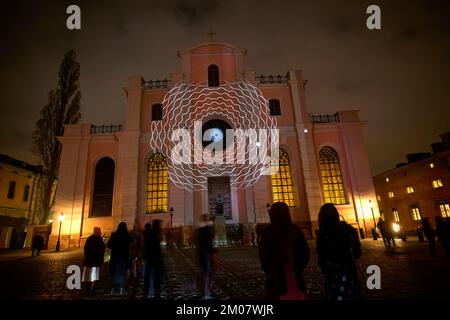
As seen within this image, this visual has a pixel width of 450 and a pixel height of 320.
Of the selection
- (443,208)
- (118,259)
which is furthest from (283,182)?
(443,208)

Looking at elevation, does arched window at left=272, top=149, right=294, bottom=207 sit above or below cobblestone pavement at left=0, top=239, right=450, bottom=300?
above

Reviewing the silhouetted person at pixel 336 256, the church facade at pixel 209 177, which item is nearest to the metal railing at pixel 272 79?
the church facade at pixel 209 177

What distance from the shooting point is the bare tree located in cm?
2120

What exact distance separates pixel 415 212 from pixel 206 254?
111ft

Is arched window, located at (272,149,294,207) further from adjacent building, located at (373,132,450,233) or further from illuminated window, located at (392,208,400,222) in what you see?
illuminated window, located at (392,208,400,222)

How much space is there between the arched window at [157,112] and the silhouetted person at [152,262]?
1727cm

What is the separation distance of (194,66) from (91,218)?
1514 cm

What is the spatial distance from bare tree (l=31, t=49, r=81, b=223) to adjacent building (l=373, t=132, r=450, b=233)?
33085 mm

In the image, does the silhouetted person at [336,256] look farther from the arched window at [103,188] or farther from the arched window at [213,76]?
the arched window at [213,76]

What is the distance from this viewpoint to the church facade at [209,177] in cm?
1822

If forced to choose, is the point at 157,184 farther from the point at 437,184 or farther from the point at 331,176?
the point at 437,184

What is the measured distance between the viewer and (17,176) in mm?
25828

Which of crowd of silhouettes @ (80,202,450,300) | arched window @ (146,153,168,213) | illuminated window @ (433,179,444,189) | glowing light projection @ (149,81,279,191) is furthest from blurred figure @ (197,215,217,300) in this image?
illuminated window @ (433,179,444,189)
